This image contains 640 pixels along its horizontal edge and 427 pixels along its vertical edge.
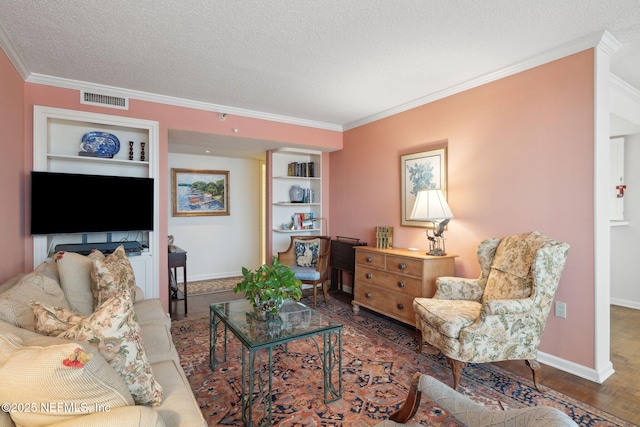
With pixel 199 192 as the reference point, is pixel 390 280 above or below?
below

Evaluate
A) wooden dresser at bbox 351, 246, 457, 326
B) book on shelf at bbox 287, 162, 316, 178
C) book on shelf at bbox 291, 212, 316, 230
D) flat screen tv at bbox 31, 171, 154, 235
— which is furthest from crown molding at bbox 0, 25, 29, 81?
wooden dresser at bbox 351, 246, 457, 326

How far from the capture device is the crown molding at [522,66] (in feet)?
7.68

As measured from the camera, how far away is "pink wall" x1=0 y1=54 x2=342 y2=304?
2514 mm

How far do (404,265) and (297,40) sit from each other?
88.7 inches

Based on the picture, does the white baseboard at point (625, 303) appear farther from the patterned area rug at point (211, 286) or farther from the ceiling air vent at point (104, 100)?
the ceiling air vent at point (104, 100)

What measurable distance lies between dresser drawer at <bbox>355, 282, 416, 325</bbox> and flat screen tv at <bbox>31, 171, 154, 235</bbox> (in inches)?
96.8

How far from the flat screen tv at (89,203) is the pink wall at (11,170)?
13 cm

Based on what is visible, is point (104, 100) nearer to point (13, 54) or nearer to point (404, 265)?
point (13, 54)

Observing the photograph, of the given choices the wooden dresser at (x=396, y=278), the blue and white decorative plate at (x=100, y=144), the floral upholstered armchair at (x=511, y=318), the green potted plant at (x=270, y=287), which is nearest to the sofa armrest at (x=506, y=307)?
the floral upholstered armchair at (x=511, y=318)

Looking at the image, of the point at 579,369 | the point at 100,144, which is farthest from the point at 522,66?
the point at 100,144

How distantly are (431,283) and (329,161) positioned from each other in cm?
279

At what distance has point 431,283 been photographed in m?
3.08

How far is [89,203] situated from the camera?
3.14 m

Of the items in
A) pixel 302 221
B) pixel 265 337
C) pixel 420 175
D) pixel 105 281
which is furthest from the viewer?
pixel 302 221
